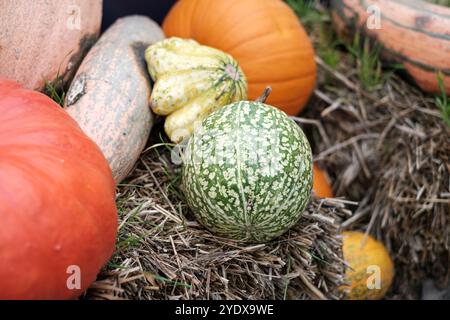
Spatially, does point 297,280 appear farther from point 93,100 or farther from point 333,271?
point 93,100

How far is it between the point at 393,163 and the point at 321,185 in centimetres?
38

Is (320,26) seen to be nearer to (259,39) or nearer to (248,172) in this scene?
(259,39)

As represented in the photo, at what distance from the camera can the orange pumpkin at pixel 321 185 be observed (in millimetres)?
2812

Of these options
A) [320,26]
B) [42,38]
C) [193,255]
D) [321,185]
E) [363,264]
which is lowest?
[363,264]

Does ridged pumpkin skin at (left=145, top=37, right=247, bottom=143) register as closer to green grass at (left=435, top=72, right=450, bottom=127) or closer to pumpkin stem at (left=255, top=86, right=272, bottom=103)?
pumpkin stem at (left=255, top=86, right=272, bottom=103)

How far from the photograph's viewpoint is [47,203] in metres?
1.58

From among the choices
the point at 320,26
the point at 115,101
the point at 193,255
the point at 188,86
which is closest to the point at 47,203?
the point at 193,255

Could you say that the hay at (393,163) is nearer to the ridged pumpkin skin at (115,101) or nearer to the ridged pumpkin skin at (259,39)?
the ridged pumpkin skin at (259,39)

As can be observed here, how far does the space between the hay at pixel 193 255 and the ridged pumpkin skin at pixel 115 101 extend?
5.3 inches

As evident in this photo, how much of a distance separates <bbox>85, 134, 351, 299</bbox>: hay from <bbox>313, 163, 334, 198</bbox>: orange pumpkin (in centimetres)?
39

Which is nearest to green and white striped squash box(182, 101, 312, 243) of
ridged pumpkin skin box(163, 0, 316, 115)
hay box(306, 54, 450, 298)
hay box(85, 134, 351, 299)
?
hay box(85, 134, 351, 299)

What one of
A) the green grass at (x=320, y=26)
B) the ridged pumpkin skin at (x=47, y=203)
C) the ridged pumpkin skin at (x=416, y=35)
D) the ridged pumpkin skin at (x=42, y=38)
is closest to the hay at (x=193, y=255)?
the ridged pumpkin skin at (x=47, y=203)

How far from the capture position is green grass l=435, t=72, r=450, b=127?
2.69m

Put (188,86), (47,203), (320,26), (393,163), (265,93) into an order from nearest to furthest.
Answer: (47,203) → (265,93) → (188,86) → (393,163) → (320,26)
